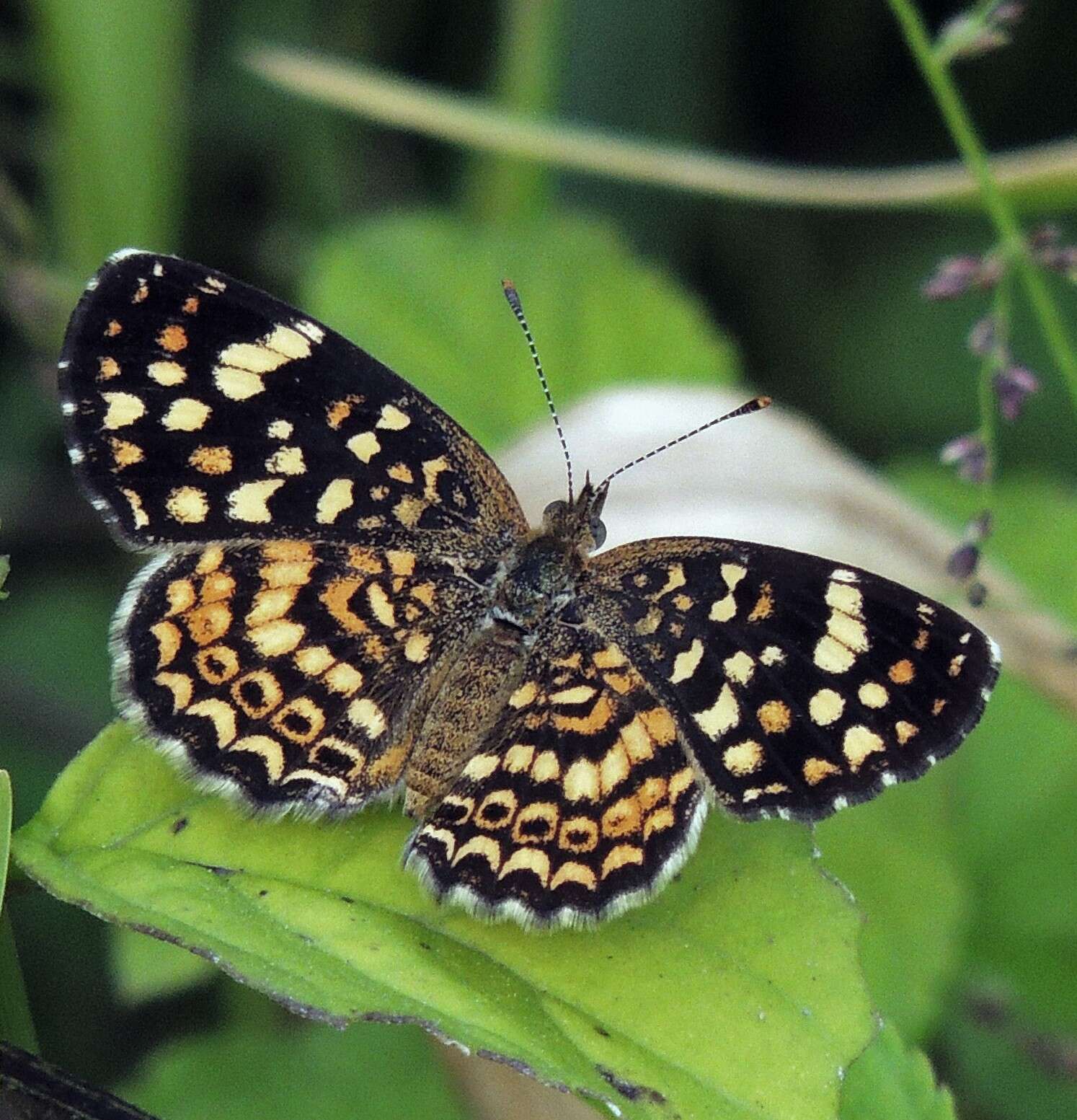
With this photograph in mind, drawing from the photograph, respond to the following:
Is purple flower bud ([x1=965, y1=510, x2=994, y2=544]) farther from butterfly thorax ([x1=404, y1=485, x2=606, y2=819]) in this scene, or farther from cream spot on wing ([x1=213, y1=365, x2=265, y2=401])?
cream spot on wing ([x1=213, y1=365, x2=265, y2=401])

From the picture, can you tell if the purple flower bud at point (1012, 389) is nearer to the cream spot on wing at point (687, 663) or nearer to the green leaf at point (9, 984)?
the cream spot on wing at point (687, 663)

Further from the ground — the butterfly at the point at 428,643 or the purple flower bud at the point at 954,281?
the purple flower bud at the point at 954,281

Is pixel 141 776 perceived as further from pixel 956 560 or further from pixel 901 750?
pixel 956 560

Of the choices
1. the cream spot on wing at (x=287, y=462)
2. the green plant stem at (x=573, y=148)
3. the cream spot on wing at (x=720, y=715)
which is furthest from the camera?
the green plant stem at (x=573, y=148)

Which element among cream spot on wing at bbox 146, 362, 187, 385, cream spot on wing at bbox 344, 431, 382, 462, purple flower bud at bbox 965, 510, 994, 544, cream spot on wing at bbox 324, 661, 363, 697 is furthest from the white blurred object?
cream spot on wing at bbox 146, 362, 187, 385

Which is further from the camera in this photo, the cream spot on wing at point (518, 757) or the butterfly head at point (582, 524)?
the butterfly head at point (582, 524)

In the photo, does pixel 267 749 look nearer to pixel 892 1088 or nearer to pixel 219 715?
pixel 219 715

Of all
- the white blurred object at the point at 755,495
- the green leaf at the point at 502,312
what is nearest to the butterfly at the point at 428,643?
the white blurred object at the point at 755,495
